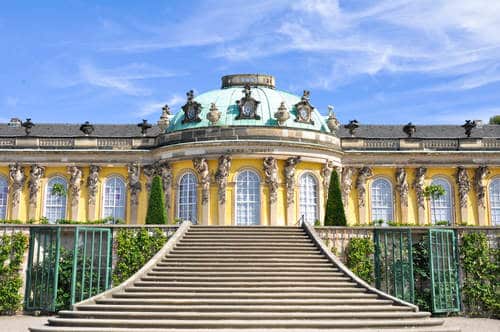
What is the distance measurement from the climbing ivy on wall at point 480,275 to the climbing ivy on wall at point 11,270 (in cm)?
1811

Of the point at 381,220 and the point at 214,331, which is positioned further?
the point at 381,220

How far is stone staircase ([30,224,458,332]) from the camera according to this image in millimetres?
17391

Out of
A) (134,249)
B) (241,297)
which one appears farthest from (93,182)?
(241,297)

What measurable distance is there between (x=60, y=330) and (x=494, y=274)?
17.6 meters

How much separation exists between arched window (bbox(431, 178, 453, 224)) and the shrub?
1588cm

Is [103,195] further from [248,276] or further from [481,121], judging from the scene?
[481,121]

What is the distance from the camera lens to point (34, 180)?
39438 millimetres

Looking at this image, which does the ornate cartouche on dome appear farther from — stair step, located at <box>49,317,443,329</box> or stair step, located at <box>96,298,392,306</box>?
stair step, located at <box>49,317,443,329</box>

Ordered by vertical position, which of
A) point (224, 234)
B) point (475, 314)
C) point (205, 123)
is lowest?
point (475, 314)

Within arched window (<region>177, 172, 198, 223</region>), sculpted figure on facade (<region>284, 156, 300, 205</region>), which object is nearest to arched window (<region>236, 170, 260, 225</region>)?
sculpted figure on facade (<region>284, 156, 300, 205</region>)

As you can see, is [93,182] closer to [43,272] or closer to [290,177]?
[290,177]

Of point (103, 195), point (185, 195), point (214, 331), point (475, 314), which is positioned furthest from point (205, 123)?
point (214, 331)

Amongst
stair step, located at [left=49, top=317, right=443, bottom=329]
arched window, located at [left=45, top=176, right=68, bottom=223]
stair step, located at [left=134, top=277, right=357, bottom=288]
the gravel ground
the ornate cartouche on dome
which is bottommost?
the gravel ground

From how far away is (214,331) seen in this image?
1670 cm
